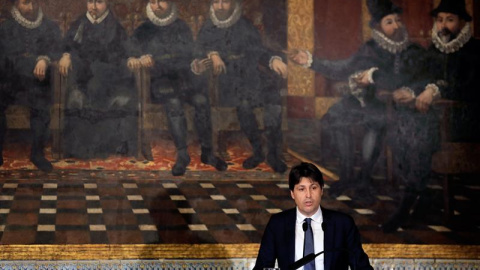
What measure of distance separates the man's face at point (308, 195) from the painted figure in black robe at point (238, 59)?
3.61 m

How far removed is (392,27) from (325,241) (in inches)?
166

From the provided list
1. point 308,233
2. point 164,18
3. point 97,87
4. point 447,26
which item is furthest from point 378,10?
point 308,233

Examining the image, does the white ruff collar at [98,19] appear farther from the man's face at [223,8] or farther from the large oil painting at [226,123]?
the man's face at [223,8]

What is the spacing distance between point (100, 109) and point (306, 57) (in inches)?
Result: 80.7

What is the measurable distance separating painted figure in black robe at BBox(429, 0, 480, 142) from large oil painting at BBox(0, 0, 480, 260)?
14mm

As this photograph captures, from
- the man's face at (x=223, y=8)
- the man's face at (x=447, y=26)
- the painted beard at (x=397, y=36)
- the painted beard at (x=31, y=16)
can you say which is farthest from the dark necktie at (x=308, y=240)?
the man's face at (x=447, y=26)

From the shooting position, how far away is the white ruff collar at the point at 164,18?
8.08 meters

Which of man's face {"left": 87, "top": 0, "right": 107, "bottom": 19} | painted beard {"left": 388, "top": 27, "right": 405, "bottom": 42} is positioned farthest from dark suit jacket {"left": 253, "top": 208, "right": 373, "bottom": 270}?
painted beard {"left": 388, "top": 27, "right": 405, "bottom": 42}

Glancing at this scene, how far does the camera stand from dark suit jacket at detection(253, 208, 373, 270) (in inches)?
180

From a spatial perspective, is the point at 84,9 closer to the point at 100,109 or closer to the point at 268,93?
the point at 100,109

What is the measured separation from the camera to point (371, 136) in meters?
8.38

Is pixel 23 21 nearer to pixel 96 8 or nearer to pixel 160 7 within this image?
pixel 96 8

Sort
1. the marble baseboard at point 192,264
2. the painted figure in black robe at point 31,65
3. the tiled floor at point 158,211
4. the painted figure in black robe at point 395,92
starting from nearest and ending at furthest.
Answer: the marble baseboard at point 192,264, the tiled floor at point 158,211, the painted figure in black robe at point 31,65, the painted figure in black robe at point 395,92

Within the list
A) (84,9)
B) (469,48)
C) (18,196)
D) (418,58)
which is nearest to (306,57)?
(418,58)
